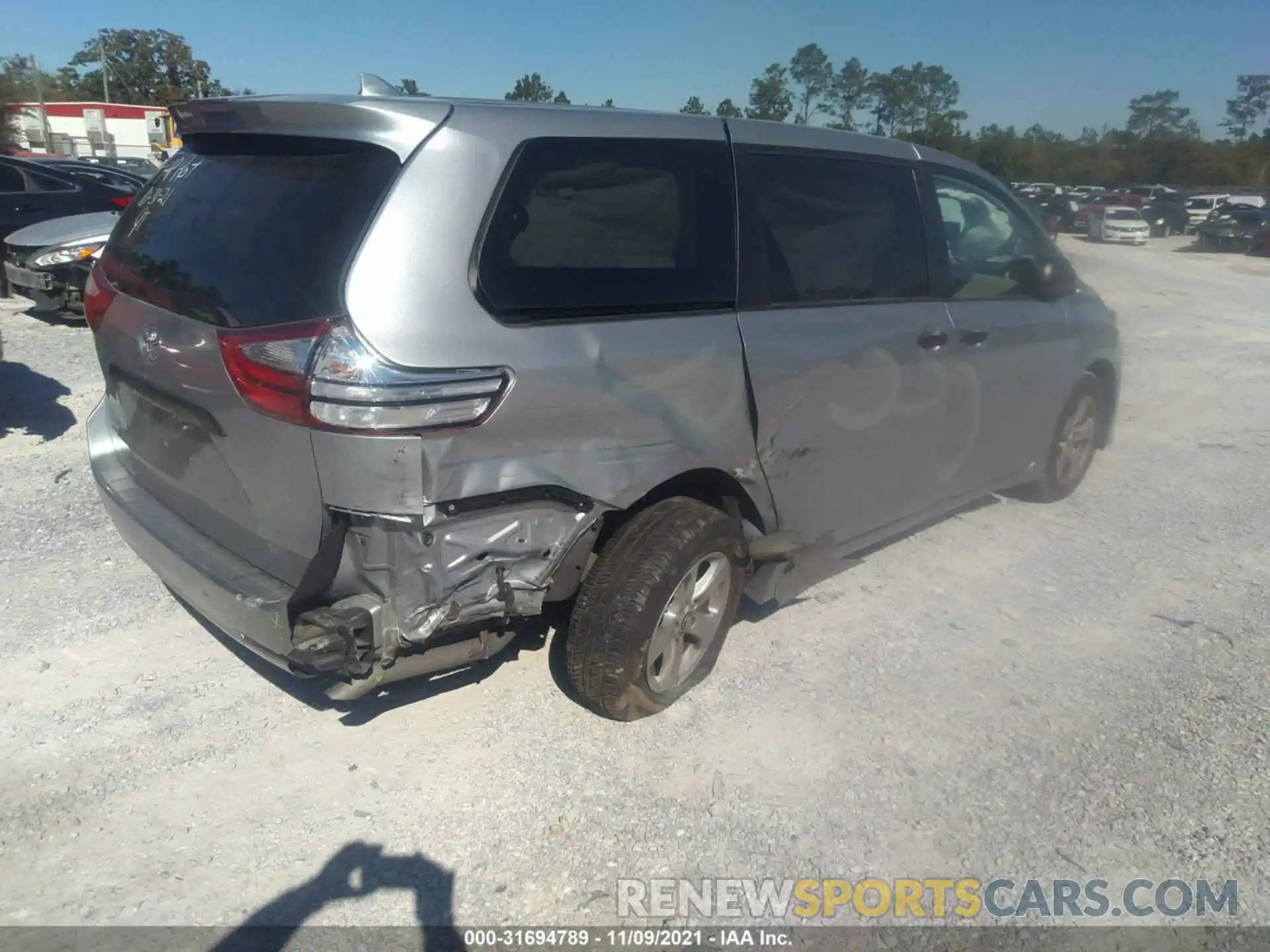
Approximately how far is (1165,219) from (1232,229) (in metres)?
8.98

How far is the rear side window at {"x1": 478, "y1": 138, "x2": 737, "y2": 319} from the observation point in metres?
2.72

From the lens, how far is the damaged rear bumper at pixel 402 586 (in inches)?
101

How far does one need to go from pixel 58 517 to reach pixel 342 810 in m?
2.72

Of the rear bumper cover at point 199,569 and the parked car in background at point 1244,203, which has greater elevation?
the rear bumper cover at point 199,569

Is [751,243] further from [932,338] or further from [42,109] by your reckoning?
[42,109]

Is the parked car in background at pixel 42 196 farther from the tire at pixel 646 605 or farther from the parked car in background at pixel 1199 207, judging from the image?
the parked car in background at pixel 1199 207

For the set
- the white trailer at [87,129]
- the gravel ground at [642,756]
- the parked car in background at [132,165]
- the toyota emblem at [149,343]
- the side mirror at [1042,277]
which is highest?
the side mirror at [1042,277]

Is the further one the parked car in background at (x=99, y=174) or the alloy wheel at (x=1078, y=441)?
the parked car in background at (x=99, y=174)

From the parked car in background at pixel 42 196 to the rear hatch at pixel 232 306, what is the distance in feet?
24.4

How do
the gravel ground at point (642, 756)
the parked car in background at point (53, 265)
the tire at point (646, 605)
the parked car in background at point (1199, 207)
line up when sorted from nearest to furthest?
the gravel ground at point (642, 756) < the tire at point (646, 605) < the parked car in background at point (53, 265) < the parked car in background at point (1199, 207)

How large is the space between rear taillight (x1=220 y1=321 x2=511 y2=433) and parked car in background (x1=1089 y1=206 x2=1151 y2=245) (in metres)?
37.2

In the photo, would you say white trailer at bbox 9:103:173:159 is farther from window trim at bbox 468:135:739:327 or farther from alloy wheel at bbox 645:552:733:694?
alloy wheel at bbox 645:552:733:694

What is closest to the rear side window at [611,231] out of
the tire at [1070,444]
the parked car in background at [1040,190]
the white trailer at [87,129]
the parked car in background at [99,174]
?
the tire at [1070,444]

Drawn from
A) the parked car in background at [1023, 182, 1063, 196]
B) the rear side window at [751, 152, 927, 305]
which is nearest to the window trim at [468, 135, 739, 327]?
the rear side window at [751, 152, 927, 305]
